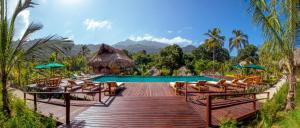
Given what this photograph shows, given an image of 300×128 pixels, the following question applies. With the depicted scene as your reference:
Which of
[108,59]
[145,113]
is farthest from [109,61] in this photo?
[145,113]

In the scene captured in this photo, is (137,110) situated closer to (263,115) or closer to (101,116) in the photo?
(101,116)

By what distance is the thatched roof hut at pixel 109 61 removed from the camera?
2659 cm

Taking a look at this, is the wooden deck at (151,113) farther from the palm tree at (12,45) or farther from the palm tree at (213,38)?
the palm tree at (213,38)

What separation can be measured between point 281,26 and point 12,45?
832 cm

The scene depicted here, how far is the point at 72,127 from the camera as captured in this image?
5.98 meters

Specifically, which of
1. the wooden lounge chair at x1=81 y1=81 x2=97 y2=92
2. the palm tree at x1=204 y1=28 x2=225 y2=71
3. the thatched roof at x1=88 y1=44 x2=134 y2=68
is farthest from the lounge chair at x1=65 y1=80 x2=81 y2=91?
the palm tree at x1=204 y1=28 x2=225 y2=71

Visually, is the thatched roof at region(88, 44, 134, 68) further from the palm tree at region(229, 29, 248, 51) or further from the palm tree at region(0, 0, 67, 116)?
the palm tree at region(229, 29, 248, 51)

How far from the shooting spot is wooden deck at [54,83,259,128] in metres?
6.39

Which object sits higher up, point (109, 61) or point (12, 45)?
point (109, 61)

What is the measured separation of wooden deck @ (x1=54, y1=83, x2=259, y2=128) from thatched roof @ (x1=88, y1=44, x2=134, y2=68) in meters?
17.4

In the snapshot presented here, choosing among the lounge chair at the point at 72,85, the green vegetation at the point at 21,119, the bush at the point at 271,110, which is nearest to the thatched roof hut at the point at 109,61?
the lounge chair at the point at 72,85

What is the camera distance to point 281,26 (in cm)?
758

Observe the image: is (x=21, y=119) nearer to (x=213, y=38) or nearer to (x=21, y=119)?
(x=21, y=119)

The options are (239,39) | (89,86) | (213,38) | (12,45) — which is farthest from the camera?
(239,39)
